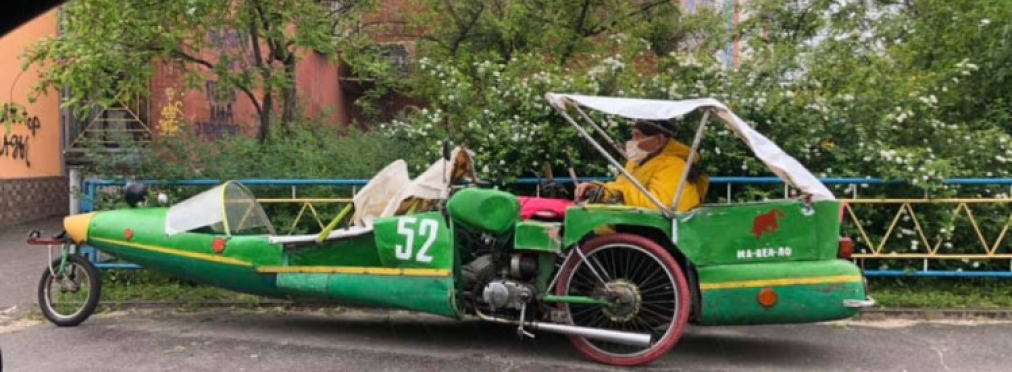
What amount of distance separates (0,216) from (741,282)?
12322mm

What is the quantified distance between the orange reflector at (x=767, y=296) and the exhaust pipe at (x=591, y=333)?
0.76m

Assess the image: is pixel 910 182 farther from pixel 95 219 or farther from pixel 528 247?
pixel 95 219

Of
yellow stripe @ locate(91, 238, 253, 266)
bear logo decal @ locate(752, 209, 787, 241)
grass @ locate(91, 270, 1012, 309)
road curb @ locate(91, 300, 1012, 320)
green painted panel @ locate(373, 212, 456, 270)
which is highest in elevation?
bear logo decal @ locate(752, 209, 787, 241)

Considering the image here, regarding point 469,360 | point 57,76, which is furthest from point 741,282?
point 57,76

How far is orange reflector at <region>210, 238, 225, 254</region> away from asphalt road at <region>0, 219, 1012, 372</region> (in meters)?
0.69

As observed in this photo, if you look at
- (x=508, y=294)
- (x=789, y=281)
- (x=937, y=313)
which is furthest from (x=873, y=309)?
(x=508, y=294)

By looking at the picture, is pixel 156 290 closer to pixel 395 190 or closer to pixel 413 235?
pixel 395 190

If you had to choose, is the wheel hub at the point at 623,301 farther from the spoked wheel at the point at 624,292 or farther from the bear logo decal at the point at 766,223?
the bear logo decal at the point at 766,223

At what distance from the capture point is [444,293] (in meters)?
5.67

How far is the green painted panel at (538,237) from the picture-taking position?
5.62 m

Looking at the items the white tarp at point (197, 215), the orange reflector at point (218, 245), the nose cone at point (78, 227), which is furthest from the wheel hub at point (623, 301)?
the nose cone at point (78, 227)

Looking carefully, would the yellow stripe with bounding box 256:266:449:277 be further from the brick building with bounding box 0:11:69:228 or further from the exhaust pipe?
the brick building with bounding box 0:11:69:228

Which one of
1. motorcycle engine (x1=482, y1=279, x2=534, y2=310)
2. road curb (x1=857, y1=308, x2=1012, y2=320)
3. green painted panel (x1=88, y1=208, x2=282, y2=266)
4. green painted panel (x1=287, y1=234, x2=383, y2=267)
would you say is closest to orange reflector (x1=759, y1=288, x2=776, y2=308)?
Result: motorcycle engine (x1=482, y1=279, x2=534, y2=310)

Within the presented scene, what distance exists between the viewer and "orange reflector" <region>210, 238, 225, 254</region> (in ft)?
20.6
